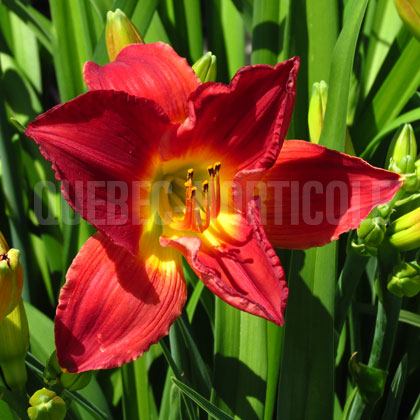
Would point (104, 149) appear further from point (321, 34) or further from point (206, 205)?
point (321, 34)

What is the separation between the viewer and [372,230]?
0.76 meters

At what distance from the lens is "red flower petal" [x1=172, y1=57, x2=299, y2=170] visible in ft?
2.20

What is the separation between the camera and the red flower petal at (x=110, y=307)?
0.63m

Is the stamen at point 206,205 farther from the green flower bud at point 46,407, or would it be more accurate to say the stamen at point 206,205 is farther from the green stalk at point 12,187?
the green stalk at point 12,187

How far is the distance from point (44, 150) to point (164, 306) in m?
0.21

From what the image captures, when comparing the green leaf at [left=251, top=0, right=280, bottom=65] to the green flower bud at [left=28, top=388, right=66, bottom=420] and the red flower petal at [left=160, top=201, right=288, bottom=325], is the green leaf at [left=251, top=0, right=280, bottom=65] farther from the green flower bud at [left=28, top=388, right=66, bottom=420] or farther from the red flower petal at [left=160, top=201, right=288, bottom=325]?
the green flower bud at [left=28, top=388, right=66, bottom=420]

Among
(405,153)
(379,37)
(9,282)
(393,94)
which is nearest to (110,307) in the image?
(9,282)

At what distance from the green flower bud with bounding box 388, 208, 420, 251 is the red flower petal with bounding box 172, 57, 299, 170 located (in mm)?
202

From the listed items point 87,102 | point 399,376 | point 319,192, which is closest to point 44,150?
point 87,102

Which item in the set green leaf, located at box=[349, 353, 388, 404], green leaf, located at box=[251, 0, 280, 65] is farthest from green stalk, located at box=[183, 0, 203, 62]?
green leaf, located at box=[349, 353, 388, 404]

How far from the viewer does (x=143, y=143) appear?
0.69 metres

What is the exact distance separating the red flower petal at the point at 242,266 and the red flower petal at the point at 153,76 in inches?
6.1

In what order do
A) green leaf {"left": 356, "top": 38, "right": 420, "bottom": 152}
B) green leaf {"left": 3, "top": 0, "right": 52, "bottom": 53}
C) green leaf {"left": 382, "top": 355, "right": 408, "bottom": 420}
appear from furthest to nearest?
green leaf {"left": 3, "top": 0, "right": 52, "bottom": 53} → green leaf {"left": 356, "top": 38, "right": 420, "bottom": 152} → green leaf {"left": 382, "top": 355, "right": 408, "bottom": 420}

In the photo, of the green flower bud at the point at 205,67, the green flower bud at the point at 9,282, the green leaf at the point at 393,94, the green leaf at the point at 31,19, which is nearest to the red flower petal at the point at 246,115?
the green flower bud at the point at 205,67
